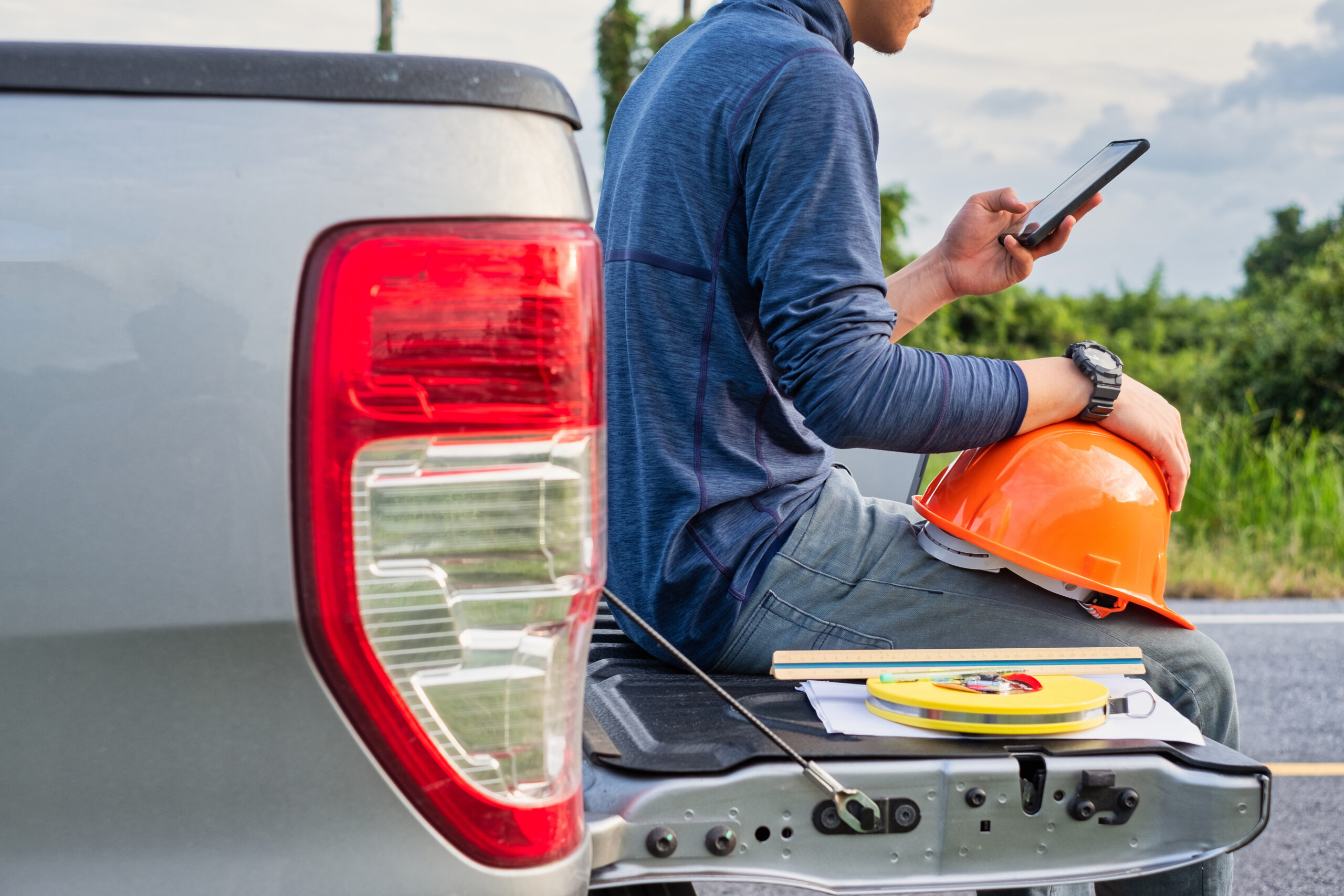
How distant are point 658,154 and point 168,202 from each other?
0.96 m

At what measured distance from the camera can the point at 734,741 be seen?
1550 millimetres

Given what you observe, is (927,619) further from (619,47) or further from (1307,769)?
(619,47)

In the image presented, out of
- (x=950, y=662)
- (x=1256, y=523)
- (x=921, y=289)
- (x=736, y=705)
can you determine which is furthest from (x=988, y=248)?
(x=1256, y=523)

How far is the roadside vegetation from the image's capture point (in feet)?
26.2

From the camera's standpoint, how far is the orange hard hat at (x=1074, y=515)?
1864mm

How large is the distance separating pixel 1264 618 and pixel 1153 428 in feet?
16.9

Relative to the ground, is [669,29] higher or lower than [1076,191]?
higher

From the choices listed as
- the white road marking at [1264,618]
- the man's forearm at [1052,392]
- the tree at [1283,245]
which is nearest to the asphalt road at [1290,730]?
the white road marking at [1264,618]

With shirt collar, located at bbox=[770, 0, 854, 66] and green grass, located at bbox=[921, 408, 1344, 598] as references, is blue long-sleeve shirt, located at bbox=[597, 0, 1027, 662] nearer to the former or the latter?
shirt collar, located at bbox=[770, 0, 854, 66]

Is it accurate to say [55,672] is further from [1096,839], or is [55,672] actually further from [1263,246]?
[1263,246]

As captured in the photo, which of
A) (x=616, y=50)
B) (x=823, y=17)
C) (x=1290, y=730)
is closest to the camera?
(x=823, y=17)

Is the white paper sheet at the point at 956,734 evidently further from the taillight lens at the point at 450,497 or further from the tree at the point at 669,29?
the tree at the point at 669,29

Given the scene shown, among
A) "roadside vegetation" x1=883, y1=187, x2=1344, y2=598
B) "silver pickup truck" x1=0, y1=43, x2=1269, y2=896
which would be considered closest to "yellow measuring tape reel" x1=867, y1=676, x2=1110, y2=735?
"silver pickup truck" x1=0, y1=43, x2=1269, y2=896

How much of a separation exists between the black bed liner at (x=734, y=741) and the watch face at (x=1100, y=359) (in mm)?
553
